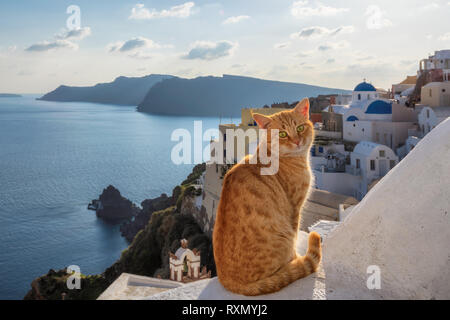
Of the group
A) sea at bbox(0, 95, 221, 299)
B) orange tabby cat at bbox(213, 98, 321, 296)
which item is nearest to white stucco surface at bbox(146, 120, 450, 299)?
orange tabby cat at bbox(213, 98, 321, 296)

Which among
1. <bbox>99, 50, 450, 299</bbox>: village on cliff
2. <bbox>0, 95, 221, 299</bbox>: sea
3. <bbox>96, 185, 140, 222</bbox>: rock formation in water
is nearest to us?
<bbox>99, 50, 450, 299</bbox>: village on cliff

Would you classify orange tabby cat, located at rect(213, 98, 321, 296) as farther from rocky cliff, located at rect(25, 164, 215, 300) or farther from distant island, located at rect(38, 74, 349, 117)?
distant island, located at rect(38, 74, 349, 117)

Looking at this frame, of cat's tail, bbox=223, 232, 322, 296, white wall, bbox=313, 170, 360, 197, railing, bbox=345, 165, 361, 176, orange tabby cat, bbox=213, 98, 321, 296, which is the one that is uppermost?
orange tabby cat, bbox=213, 98, 321, 296

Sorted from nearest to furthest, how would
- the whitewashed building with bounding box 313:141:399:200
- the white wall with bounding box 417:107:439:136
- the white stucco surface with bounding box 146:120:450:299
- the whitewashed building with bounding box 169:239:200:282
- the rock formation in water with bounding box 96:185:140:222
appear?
the white stucco surface with bounding box 146:120:450:299
the whitewashed building with bounding box 169:239:200:282
the whitewashed building with bounding box 313:141:399:200
the white wall with bounding box 417:107:439:136
the rock formation in water with bounding box 96:185:140:222

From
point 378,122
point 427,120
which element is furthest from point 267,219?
point 378,122

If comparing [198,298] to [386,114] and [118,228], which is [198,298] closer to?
[386,114]

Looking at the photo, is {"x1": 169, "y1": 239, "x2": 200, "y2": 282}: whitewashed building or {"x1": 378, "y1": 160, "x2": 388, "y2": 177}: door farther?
{"x1": 378, "y1": 160, "x2": 388, "y2": 177}: door

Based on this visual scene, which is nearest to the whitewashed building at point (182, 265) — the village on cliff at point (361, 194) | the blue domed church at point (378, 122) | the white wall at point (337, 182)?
the village on cliff at point (361, 194)

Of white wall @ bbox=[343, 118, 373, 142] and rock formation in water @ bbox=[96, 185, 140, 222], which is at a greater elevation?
white wall @ bbox=[343, 118, 373, 142]
